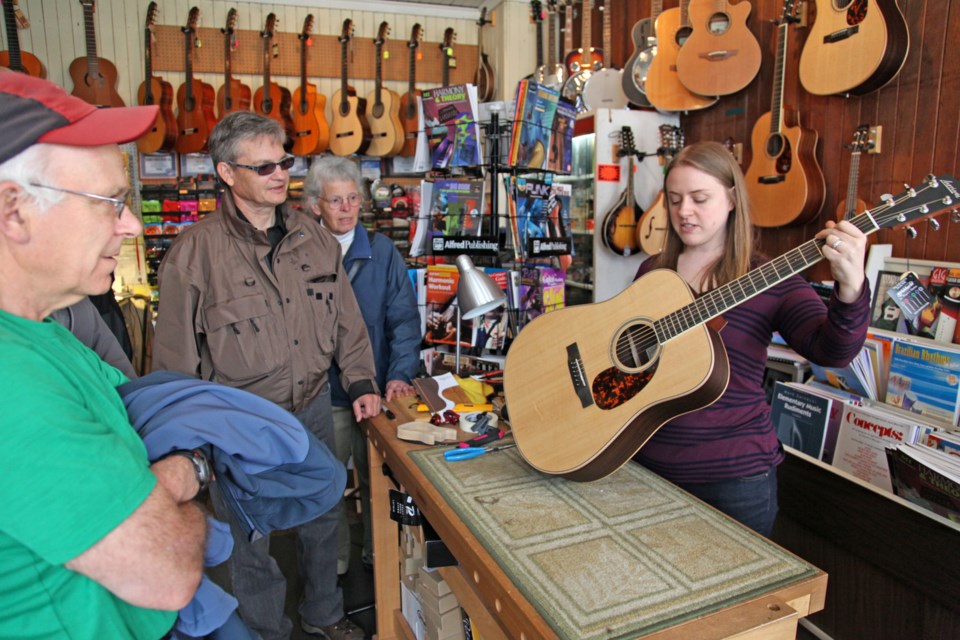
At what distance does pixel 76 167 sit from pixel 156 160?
5141mm

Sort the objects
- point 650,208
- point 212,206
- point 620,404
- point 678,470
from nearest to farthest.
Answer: point 620,404, point 678,470, point 650,208, point 212,206

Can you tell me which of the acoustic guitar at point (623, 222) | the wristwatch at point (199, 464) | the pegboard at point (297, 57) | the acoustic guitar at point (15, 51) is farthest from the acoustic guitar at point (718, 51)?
the acoustic guitar at point (15, 51)

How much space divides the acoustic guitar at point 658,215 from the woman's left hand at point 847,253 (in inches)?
125

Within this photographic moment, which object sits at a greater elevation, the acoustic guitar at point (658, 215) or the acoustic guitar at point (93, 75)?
the acoustic guitar at point (93, 75)

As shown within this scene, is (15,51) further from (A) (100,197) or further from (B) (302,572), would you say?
(A) (100,197)

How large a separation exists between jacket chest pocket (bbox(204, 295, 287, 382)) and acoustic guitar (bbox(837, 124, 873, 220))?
269cm

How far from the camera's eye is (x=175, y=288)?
1.91 m

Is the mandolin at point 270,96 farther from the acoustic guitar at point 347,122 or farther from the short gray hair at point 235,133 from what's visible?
the short gray hair at point 235,133

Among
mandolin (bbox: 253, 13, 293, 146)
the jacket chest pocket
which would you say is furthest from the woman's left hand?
mandolin (bbox: 253, 13, 293, 146)

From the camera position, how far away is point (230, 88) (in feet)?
18.0

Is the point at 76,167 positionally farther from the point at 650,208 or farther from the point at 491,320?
the point at 650,208

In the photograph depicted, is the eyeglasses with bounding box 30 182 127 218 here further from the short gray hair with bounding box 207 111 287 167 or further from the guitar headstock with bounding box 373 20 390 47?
the guitar headstock with bounding box 373 20 390 47

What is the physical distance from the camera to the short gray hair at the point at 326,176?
2.51 metres

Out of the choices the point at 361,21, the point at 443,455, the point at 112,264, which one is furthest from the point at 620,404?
the point at 361,21
